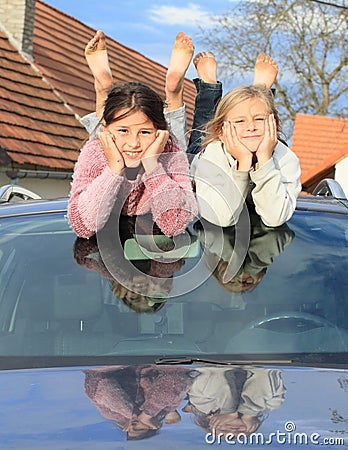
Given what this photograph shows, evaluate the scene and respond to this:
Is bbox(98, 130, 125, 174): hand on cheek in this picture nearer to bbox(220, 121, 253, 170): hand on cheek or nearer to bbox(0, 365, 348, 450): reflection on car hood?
bbox(220, 121, 253, 170): hand on cheek

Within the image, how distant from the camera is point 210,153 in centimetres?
387

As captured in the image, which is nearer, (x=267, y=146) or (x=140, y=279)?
(x=140, y=279)

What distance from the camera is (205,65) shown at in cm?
522

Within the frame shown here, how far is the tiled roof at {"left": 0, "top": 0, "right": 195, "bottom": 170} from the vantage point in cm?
1745

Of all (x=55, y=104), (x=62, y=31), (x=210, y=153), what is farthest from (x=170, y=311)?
(x=62, y=31)

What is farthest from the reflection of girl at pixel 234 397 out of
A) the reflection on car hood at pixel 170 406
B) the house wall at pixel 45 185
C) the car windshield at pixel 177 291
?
the house wall at pixel 45 185

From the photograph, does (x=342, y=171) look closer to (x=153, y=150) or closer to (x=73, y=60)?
(x=73, y=60)

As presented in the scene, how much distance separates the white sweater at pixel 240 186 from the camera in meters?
3.64

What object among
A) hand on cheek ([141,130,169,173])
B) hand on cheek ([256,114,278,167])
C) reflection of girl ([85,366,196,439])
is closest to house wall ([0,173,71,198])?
hand on cheek ([141,130,169,173])

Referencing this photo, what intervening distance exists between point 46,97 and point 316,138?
20.4 meters

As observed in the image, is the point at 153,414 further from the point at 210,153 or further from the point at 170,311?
the point at 210,153

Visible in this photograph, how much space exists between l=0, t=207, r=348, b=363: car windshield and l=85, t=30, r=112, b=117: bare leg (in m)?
1.13

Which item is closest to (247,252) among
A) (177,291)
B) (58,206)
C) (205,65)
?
(177,291)

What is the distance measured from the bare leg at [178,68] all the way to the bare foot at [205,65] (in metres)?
0.24
